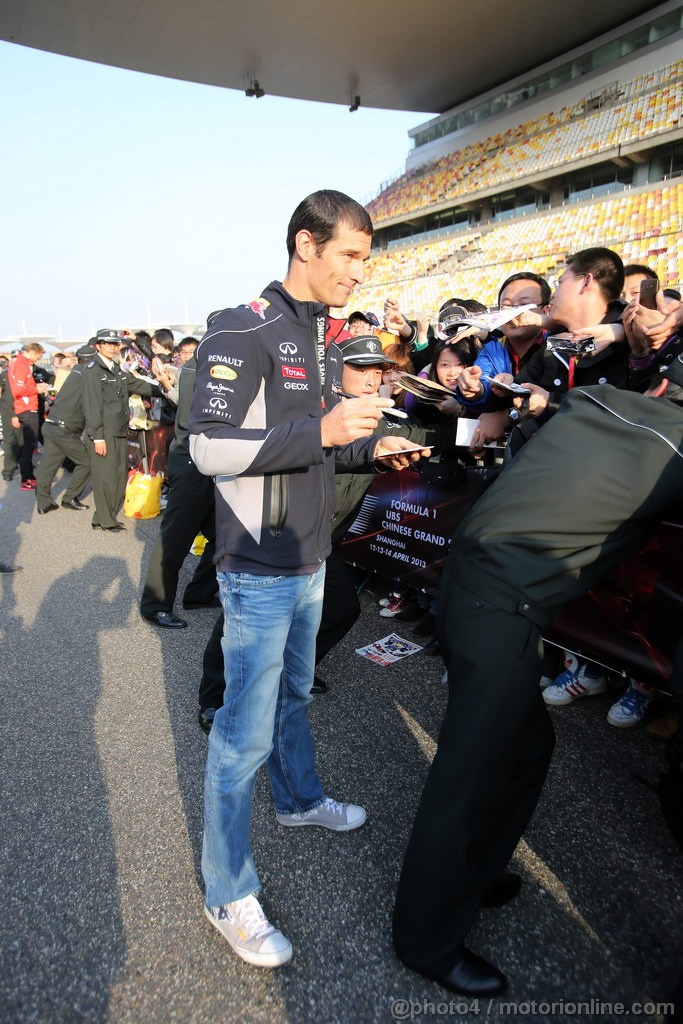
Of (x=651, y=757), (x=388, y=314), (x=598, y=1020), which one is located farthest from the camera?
(x=388, y=314)

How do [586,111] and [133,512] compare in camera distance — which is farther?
[586,111]

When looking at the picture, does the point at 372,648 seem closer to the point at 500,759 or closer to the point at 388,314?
the point at 500,759

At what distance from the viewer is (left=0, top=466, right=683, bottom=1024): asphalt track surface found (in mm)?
1738

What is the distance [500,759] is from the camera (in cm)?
168

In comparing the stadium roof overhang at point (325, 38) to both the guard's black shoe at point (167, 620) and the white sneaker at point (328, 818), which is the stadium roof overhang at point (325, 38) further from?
the white sneaker at point (328, 818)

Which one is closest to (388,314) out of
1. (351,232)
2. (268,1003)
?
(351,232)

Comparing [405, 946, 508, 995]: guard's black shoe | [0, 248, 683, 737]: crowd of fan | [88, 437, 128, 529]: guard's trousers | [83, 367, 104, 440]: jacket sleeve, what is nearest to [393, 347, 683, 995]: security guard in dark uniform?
[405, 946, 508, 995]: guard's black shoe

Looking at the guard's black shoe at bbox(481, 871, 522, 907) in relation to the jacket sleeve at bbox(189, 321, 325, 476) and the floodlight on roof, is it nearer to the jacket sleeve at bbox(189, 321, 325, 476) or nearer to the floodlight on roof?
the jacket sleeve at bbox(189, 321, 325, 476)

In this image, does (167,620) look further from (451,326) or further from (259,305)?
(259,305)

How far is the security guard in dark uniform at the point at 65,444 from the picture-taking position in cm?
844

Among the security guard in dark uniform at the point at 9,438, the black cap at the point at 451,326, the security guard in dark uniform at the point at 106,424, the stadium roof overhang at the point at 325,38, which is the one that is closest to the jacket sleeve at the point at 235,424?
the black cap at the point at 451,326

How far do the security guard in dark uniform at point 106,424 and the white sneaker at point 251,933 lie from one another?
6.13 meters

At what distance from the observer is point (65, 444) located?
8.65 metres

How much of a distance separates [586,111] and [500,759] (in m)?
31.5
